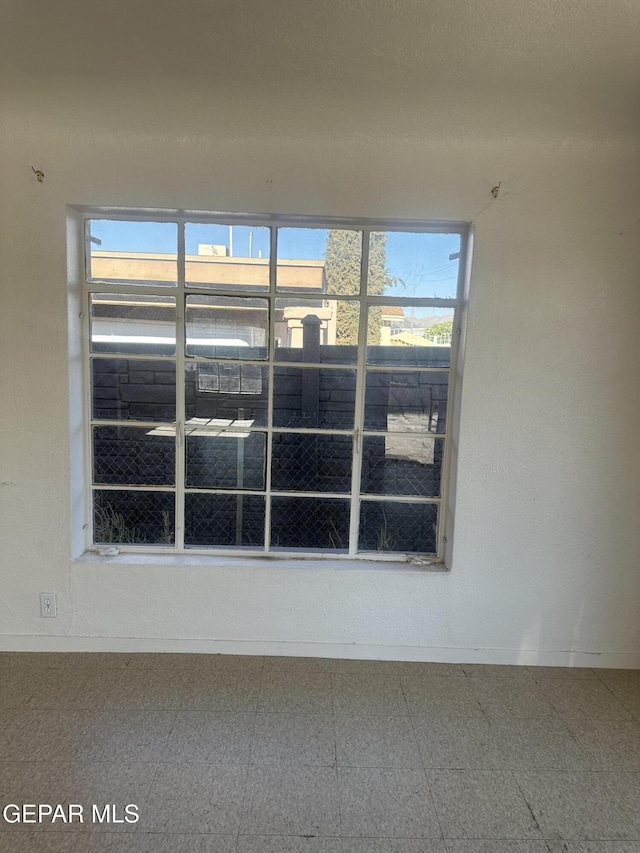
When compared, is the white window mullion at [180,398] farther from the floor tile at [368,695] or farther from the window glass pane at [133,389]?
the floor tile at [368,695]

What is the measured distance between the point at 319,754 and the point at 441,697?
61cm

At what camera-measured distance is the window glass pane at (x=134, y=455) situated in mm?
2279

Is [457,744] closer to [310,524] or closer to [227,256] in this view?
[310,524]

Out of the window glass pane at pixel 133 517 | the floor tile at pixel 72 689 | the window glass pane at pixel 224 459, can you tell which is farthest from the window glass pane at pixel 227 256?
the floor tile at pixel 72 689

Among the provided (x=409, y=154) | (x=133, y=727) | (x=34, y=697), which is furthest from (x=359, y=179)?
(x=34, y=697)

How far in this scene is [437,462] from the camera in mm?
2293

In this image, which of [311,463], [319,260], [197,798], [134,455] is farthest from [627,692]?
[134,455]

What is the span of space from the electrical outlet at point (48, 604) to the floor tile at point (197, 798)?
951mm

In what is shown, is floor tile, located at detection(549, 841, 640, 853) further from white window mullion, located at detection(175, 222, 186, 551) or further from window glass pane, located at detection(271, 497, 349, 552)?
white window mullion, located at detection(175, 222, 186, 551)

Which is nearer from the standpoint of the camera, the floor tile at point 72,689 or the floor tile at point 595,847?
the floor tile at point 595,847

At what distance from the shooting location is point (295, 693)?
2.01 metres

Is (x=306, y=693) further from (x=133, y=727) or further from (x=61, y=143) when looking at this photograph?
(x=61, y=143)

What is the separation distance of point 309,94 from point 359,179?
1.25ft

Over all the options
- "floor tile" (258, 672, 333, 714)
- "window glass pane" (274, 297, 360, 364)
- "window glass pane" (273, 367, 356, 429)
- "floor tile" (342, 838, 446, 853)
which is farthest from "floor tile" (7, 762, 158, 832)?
"window glass pane" (274, 297, 360, 364)
